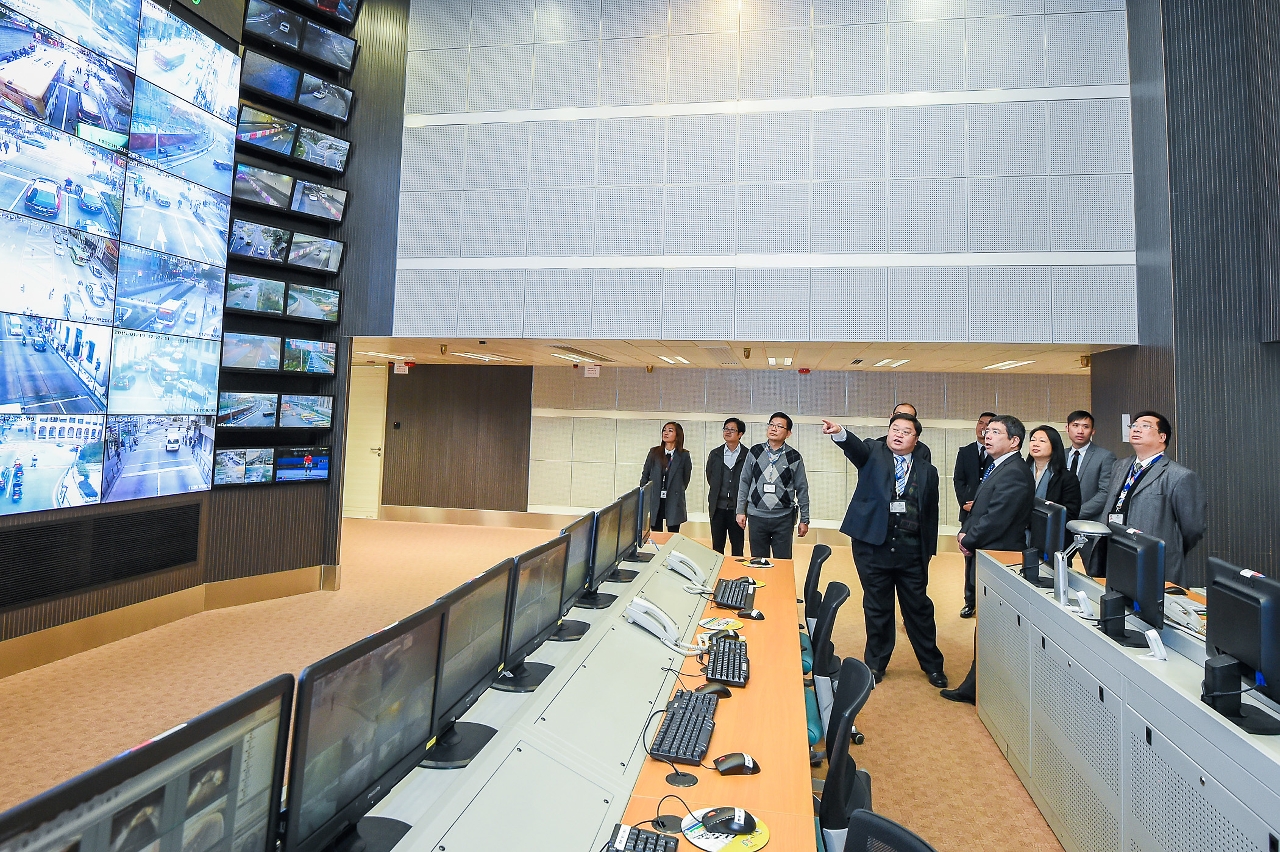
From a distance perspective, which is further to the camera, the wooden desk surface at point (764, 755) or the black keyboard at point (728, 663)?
the black keyboard at point (728, 663)

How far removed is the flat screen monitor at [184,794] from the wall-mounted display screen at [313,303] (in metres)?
5.66

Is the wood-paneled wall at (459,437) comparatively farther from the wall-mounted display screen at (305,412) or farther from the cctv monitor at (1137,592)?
the cctv monitor at (1137,592)

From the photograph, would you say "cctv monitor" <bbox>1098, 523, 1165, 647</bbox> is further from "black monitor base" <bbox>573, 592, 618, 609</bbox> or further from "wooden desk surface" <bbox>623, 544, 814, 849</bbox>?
"black monitor base" <bbox>573, 592, 618, 609</bbox>

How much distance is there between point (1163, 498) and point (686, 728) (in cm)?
328

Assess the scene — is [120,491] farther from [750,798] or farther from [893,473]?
[893,473]

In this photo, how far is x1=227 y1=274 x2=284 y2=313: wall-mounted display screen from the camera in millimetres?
5652

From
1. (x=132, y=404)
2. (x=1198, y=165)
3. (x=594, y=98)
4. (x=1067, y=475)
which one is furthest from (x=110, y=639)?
(x=1198, y=165)

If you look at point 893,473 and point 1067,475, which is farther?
point 1067,475

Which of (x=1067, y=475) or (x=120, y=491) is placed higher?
(x=1067, y=475)

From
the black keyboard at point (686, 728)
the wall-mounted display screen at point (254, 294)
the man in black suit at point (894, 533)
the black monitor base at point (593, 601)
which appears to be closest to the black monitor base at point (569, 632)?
the black monitor base at point (593, 601)

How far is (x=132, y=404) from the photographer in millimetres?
4746

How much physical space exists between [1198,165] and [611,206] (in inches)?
187

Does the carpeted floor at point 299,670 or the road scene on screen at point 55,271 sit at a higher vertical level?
the road scene on screen at point 55,271

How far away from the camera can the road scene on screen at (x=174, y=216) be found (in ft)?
15.5
